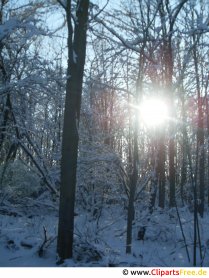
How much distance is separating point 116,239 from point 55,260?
3316mm

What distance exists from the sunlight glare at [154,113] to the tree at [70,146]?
3.47 m

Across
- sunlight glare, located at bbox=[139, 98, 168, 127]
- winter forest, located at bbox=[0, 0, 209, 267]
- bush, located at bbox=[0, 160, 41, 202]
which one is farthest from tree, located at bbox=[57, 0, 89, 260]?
bush, located at bbox=[0, 160, 41, 202]

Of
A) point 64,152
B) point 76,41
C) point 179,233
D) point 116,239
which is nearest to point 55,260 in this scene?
point 64,152

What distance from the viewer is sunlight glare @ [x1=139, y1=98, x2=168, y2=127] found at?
11.1 metres

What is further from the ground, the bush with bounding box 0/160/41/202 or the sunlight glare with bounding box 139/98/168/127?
the sunlight glare with bounding box 139/98/168/127

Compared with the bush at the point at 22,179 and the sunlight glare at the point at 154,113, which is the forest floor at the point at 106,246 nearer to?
the sunlight glare at the point at 154,113

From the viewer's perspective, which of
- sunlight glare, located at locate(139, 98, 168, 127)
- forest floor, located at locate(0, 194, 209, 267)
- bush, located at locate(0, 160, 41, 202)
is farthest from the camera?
bush, located at locate(0, 160, 41, 202)

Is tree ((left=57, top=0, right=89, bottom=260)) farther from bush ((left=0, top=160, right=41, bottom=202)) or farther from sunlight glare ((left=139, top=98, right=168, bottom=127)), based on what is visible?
bush ((left=0, top=160, right=41, bottom=202))

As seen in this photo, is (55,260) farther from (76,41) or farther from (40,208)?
(40,208)

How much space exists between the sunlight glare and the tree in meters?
3.47

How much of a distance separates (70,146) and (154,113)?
16.8 ft

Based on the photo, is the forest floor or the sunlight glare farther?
the sunlight glare

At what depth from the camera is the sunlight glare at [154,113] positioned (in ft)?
36.4

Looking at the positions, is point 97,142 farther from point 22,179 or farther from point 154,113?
point 22,179
